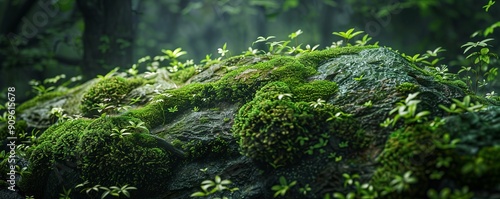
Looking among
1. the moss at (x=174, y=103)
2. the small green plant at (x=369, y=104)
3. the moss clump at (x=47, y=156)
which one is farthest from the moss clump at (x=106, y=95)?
the small green plant at (x=369, y=104)

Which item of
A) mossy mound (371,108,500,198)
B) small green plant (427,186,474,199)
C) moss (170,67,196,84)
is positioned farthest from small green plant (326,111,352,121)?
moss (170,67,196,84)

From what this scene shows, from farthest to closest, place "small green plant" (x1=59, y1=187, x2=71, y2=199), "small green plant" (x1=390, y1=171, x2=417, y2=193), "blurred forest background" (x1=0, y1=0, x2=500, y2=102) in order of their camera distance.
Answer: "blurred forest background" (x1=0, y1=0, x2=500, y2=102) < "small green plant" (x1=59, y1=187, x2=71, y2=199) < "small green plant" (x1=390, y1=171, x2=417, y2=193)

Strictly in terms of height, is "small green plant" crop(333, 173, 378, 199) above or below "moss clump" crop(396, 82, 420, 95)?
below

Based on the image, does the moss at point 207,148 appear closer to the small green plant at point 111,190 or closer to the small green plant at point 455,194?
the small green plant at point 111,190

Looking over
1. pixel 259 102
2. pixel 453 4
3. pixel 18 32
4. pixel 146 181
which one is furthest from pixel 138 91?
pixel 453 4

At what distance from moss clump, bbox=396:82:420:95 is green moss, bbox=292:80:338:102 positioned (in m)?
0.56

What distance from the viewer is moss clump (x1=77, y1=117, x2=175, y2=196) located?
3.14 metres

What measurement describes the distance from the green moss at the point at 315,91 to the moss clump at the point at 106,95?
7.17 feet

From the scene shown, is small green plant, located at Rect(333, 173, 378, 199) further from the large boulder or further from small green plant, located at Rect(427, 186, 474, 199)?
small green plant, located at Rect(427, 186, 474, 199)

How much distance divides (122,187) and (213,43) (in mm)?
15536

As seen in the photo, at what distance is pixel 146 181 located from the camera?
3162 mm

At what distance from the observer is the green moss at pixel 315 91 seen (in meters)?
3.21

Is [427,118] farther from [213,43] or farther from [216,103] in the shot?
[213,43]

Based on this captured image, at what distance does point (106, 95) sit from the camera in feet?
13.9
